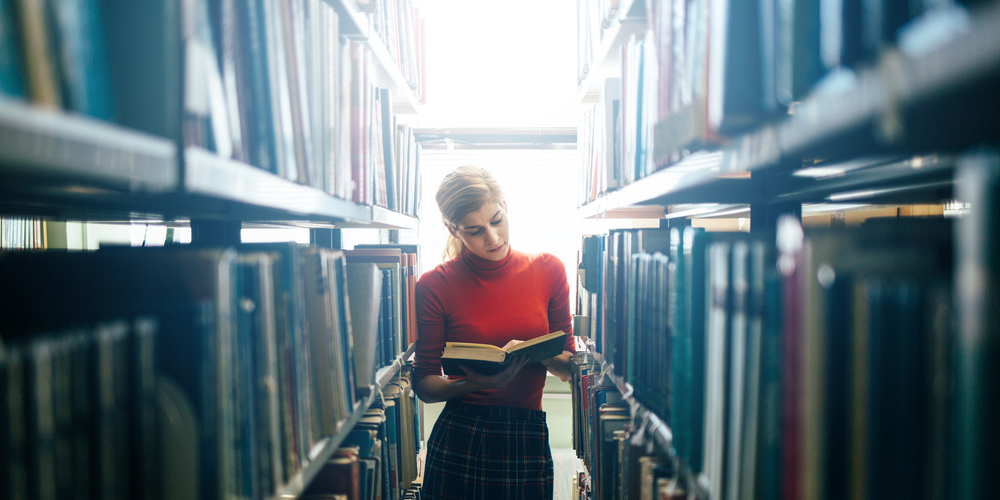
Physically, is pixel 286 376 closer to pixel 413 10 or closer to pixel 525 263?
pixel 525 263

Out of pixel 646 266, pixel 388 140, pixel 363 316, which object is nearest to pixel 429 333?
pixel 363 316

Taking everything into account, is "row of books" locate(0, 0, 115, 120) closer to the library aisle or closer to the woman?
the library aisle

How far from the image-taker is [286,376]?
64 cm

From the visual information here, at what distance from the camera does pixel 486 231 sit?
4.97 feet

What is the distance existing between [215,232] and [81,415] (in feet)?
2.12

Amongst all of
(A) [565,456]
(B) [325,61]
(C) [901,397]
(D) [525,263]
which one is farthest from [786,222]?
(A) [565,456]

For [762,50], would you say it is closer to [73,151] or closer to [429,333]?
→ [73,151]

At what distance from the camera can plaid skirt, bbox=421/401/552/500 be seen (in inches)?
54.9

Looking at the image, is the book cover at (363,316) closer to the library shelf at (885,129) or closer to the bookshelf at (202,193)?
the bookshelf at (202,193)

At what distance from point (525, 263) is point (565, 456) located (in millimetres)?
1799

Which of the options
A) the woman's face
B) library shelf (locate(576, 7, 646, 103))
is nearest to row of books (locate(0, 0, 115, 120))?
library shelf (locate(576, 7, 646, 103))

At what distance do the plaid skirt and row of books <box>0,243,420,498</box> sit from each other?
2.70ft

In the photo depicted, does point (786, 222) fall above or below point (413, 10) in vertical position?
below

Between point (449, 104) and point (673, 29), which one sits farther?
point (449, 104)
